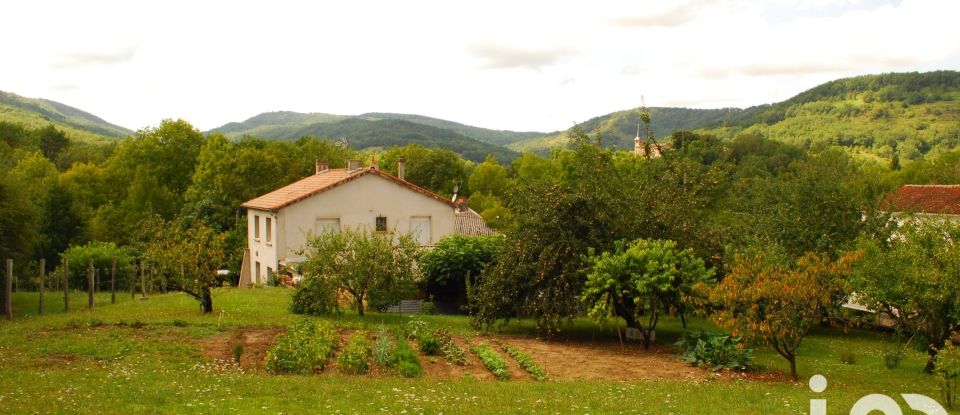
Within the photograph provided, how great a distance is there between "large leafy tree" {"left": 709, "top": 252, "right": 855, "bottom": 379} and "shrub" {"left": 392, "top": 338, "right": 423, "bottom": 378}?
7378 mm

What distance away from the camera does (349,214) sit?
42750 millimetres

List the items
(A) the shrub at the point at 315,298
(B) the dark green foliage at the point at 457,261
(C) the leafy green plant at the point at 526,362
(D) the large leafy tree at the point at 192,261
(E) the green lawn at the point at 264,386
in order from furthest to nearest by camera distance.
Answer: (B) the dark green foliage at the point at 457,261
(A) the shrub at the point at 315,298
(D) the large leafy tree at the point at 192,261
(C) the leafy green plant at the point at 526,362
(E) the green lawn at the point at 264,386

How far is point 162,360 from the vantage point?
17.5 m

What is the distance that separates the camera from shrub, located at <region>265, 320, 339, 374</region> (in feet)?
56.1

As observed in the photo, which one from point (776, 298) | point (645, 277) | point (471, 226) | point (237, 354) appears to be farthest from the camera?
point (471, 226)

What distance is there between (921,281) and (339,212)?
30.2 m

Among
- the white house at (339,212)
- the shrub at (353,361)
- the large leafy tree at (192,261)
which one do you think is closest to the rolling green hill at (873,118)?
the white house at (339,212)

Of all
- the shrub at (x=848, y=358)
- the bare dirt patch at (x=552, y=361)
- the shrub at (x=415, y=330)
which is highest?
the shrub at (x=415, y=330)

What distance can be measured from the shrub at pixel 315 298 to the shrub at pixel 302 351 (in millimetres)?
4683

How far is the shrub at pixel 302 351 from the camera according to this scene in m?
17.1

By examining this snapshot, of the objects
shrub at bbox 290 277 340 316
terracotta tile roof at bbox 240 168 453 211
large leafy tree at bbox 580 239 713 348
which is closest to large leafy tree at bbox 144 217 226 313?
shrub at bbox 290 277 340 316

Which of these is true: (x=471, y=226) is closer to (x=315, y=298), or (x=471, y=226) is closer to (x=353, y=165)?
(x=353, y=165)

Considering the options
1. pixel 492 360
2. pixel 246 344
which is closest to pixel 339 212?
pixel 246 344

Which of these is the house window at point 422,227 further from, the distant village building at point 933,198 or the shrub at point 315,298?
the distant village building at point 933,198
